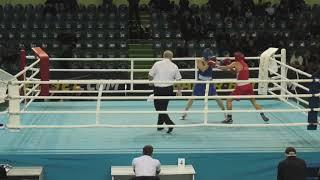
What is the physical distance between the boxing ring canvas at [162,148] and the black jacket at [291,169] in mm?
830

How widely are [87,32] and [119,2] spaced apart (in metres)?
2.47

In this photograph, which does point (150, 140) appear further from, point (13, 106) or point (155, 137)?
point (13, 106)

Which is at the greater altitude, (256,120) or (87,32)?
(87,32)

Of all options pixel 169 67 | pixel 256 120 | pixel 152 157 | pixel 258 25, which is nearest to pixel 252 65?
pixel 258 25

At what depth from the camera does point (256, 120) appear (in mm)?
10281

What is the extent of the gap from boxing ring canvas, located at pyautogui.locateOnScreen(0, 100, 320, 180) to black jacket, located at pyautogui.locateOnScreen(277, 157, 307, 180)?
0.83m

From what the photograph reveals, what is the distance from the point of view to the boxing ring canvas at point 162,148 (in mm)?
7879

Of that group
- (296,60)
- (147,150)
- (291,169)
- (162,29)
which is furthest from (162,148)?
(162,29)

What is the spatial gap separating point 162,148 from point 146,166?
1.07 metres

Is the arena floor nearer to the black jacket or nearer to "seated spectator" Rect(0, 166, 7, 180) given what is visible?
"seated spectator" Rect(0, 166, 7, 180)

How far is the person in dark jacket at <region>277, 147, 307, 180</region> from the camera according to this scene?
7.12 metres

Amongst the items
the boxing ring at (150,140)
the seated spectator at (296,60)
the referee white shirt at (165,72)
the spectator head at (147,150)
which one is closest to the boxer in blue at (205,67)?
the boxing ring at (150,140)

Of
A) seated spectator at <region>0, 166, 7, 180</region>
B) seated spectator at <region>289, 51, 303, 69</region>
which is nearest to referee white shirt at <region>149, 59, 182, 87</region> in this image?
seated spectator at <region>0, 166, 7, 180</region>

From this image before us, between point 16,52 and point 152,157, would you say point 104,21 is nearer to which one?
point 16,52
